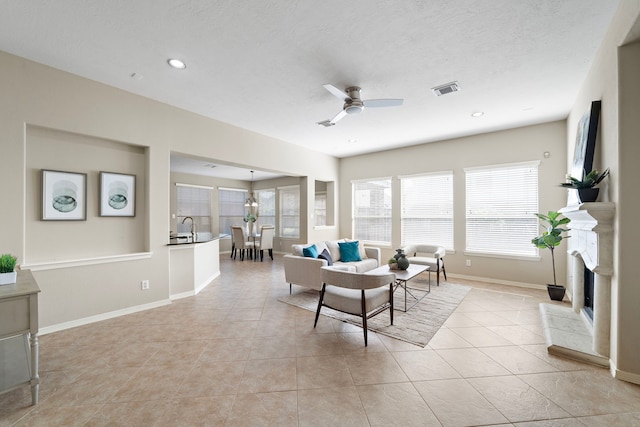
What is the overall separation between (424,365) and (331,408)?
985mm

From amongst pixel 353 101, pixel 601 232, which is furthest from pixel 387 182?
pixel 601 232

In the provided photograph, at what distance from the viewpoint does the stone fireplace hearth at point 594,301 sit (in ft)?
7.27

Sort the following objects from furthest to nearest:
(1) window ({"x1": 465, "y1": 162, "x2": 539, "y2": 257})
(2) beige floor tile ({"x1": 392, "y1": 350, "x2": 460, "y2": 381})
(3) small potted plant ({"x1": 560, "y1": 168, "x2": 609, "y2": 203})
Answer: (1) window ({"x1": 465, "y1": 162, "x2": 539, "y2": 257}) < (3) small potted plant ({"x1": 560, "y1": 168, "x2": 609, "y2": 203}) < (2) beige floor tile ({"x1": 392, "y1": 350, "x2": 460, "y2": 381})

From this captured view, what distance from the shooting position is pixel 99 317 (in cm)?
328

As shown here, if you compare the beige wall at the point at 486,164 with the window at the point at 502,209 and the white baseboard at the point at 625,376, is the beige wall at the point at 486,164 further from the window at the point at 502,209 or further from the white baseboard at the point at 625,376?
the white baseboard at the point at 625,376

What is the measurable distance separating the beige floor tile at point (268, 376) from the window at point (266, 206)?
7364mm

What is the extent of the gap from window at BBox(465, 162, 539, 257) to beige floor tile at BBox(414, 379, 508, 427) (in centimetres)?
385

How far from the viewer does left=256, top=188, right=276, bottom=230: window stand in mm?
9625

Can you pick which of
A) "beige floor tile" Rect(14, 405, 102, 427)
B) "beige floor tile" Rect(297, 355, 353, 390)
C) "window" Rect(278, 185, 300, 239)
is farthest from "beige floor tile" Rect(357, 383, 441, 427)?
"window" Rect(278, 185, 300, 239)

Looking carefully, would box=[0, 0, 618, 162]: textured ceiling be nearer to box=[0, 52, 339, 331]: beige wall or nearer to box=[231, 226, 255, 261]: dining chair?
box=[0, 52, 339, 331]: beige wall

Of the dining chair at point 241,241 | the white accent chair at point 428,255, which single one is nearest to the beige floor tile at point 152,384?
the white accent chair at point 428,255

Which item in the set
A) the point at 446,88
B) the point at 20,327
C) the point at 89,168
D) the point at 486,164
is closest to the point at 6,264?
the point at 20,327

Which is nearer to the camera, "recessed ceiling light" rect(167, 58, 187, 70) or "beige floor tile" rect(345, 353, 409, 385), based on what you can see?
"beige floor tile" rect(345, 353, 409, 385)

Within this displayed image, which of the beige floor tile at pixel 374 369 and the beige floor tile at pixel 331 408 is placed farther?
the beige floor tile at pixel 374 369
